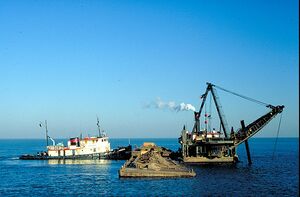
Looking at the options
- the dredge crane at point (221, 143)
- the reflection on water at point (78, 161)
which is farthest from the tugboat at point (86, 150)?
the dredge crane at point (221, 143)

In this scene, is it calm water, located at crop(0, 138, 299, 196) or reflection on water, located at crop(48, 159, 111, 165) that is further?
reflection on water, located at crop(48, 159, 111, 165)

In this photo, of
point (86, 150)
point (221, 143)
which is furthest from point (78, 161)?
point (221, 143)

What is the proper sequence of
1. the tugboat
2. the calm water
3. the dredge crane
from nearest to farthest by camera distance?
the calm water < the dredge crane < the tugboat

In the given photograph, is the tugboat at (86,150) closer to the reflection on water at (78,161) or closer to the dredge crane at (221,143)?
the reflection on water at (78,161)

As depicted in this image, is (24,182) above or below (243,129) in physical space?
below

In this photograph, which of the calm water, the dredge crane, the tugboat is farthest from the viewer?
the tugboat

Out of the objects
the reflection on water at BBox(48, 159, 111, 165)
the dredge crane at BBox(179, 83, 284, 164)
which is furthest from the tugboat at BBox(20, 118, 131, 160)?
the dredge crane at BBox(179, 83, 284, 164)

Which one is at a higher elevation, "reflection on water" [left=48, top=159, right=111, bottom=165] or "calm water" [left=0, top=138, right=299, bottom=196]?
"reflection on water" [left=48, top=159, right=111, bottom=165]

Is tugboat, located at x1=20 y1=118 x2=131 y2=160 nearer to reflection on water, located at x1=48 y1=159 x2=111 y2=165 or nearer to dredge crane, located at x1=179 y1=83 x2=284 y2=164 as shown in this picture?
reflection on water, located at x1=48 y1=159 x2=111 y2=165

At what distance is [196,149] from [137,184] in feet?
95.5

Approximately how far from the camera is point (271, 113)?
73.4 m

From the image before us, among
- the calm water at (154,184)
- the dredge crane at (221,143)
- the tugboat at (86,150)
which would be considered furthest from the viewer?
the tugboat at (86,150)

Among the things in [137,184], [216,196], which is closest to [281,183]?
[216,196]

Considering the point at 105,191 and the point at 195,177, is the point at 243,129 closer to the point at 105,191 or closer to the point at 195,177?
the point at 195,177
